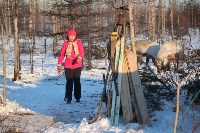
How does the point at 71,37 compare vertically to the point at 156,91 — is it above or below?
above

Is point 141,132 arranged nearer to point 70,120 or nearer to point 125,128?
point 125,128

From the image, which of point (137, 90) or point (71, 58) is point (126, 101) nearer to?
point (137, 90)

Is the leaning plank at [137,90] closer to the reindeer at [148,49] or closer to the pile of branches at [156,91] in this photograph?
the pile of branches at [156,91]

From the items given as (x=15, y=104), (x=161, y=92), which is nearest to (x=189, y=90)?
(x=161, y=92)

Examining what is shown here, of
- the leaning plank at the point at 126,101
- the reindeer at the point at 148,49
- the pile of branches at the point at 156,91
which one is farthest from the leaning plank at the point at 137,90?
the reindeer at the point at 148,49

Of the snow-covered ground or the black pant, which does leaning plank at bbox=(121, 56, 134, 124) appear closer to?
the snow-covered ground

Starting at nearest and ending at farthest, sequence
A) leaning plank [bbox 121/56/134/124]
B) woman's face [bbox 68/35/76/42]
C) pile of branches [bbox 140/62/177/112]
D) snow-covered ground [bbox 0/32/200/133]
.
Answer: snow-covered ground [bbox 0/32/200/133]
leaning plank [bbox 121/56/134/124]
pile of branches [bbox 140/62/177/112]
woman's face [bbox 68/35/76/42]

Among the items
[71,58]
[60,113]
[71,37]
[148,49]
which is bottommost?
[60,113]

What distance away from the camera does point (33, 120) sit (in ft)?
22.8

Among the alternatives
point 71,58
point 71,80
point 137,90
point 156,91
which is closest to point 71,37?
point 71,58

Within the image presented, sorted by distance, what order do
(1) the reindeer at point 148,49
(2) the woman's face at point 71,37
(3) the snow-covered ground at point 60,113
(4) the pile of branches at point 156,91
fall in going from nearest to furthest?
1. (3) the snow-covered ground at point 60,113
2. (4) the pile of branches at point 156,91
3. (2) the woman's face at point 71,37
4. (1) the reindeer at point 148,49

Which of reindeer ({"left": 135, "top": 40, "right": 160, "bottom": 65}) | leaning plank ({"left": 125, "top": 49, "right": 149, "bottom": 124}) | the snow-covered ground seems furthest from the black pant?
reindeer ({"left": 135, "top": 40, "right": 160, "bottom": 65})

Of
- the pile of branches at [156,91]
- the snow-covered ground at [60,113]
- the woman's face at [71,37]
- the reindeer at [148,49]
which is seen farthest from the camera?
the reindeer at [148,49]

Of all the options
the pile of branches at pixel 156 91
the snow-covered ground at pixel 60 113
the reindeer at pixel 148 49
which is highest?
the reindeer at pixel 148 49
